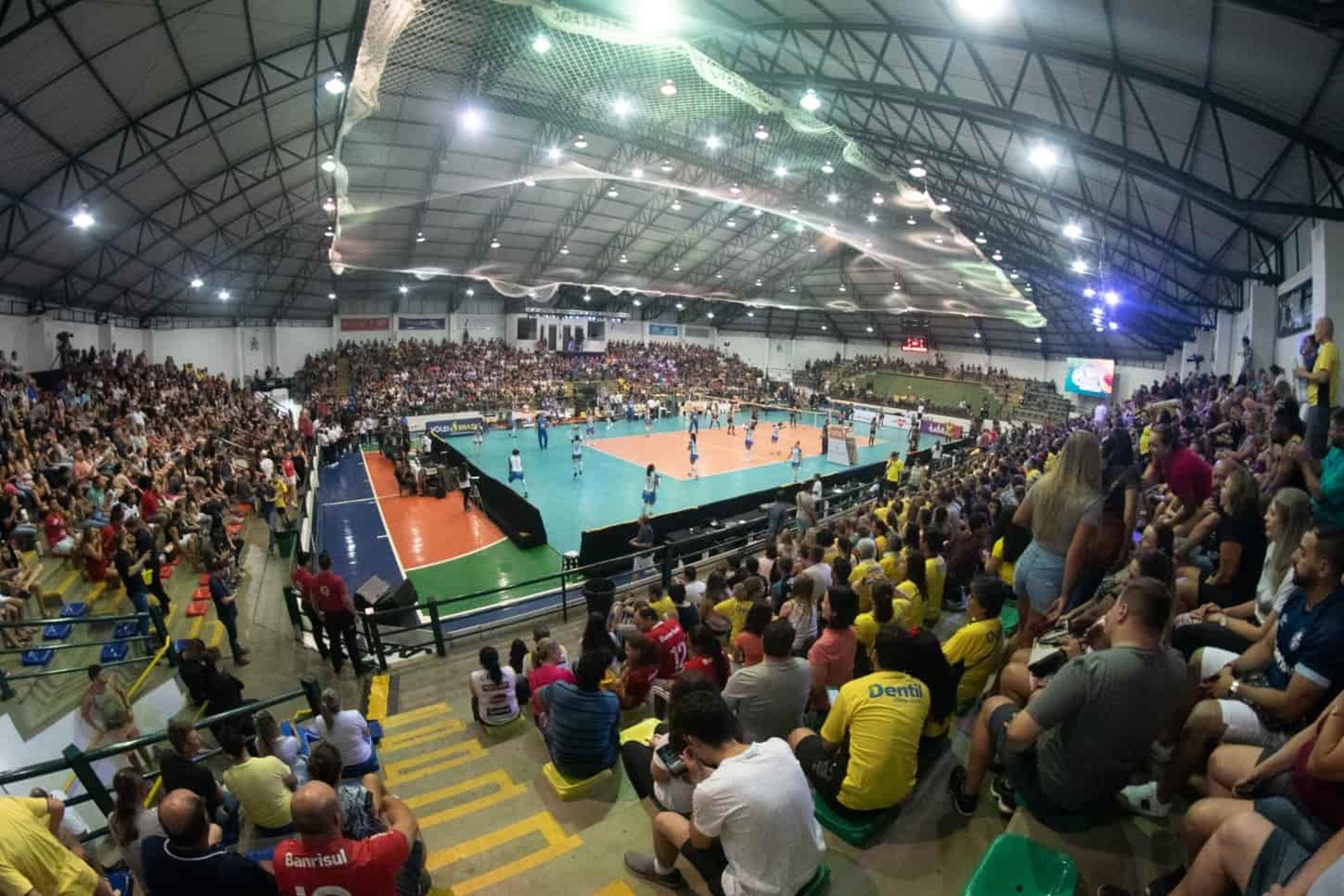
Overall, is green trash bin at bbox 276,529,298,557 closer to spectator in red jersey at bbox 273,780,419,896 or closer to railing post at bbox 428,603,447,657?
railing post at bbox 428,603,447,657

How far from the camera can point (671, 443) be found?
32781mm

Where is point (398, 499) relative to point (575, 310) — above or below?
below

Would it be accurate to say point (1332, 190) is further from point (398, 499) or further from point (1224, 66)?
point (398, 499)

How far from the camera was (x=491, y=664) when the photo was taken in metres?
5.59

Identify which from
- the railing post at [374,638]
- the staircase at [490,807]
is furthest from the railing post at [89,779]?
the railing post at [374,638]

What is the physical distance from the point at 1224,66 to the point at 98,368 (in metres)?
30.2

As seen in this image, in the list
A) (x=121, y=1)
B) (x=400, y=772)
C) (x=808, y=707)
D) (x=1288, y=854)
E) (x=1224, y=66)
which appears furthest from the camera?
(x=121, y=1)

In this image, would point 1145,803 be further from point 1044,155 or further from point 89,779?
point 1044,155

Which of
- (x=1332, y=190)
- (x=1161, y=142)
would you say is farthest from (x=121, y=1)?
(x=1332, y=190)

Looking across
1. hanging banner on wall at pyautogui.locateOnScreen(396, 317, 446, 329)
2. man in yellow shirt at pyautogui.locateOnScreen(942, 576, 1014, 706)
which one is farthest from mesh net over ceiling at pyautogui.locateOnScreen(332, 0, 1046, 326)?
hanging banner on wall at pyautogui.locateOnScreen(396, 317, 446, 329)

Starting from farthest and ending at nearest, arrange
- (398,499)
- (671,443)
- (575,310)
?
(575,310) → (671,443) → (398,499)

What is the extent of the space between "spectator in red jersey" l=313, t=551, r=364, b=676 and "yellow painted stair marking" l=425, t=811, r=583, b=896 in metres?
4.52

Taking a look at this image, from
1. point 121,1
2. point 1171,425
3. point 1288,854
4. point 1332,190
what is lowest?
point 1288,854

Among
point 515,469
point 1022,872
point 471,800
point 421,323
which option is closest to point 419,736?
point 471,800
